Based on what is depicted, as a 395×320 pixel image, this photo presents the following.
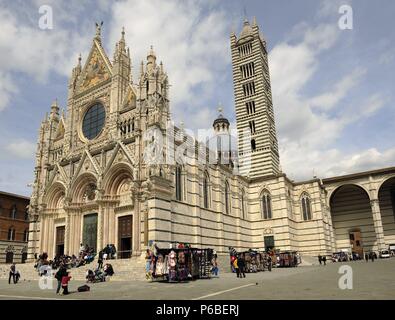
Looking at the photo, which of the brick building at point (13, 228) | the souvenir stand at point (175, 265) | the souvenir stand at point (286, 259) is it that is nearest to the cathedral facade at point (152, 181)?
the souvenir stand at point (175, 265)

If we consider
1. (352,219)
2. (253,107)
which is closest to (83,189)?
(253,107)

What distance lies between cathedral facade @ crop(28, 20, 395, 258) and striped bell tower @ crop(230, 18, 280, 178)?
160mm

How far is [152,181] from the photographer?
78.5 ft

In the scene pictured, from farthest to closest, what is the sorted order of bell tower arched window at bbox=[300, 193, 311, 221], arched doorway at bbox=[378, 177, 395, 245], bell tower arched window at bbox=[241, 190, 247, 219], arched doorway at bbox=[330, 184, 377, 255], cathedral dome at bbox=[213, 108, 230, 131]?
cathedral dome at bbox=[213, 108, 230, 131], arched doorway at bbox=[330, 184, 377, 255], arched doorway at bbox=[378, 177, 395, 245], bell tower arched window at bbox=[300, 193, 311, 221], bell tower arched window at bbox=[241, 190, 247, 219]

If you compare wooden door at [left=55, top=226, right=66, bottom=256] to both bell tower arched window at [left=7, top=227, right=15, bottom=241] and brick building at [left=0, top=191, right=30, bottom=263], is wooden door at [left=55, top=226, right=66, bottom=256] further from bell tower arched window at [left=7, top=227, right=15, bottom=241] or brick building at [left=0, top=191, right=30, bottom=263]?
bell tower arched window at [left=7, top=227, right=15, bottom=241]

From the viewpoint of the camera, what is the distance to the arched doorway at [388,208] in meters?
49.0

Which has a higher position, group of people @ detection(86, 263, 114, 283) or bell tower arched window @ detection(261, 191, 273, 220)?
bell tower arched window @ detection(261, 191, 273, 220)

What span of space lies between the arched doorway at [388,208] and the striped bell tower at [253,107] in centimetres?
1717

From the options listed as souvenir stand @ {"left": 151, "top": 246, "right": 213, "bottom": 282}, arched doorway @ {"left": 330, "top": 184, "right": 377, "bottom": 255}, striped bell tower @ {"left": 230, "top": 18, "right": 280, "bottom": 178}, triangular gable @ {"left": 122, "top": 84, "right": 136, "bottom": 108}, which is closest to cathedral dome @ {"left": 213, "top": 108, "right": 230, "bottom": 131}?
striped bell tower @ {"left": 230, "top": 18, "right": 280, "bottom": 178}

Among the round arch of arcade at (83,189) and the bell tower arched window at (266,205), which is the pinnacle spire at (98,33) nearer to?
the round arch of arcade at (83,189)

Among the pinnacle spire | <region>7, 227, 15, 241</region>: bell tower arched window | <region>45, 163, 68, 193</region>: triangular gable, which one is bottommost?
<region>7, 227, 15, 241</region>: bell tower arched window

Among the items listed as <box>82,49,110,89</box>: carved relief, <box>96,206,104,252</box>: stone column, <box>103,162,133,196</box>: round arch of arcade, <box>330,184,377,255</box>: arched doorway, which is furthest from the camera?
<box>330,184,377,255</box>: arched doorway

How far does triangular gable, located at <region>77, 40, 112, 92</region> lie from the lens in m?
33.5
